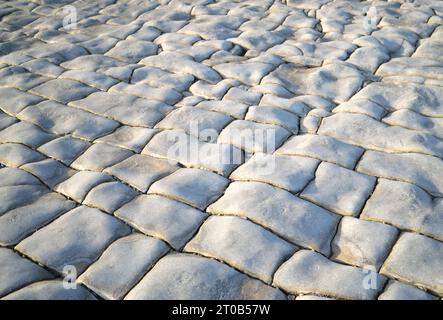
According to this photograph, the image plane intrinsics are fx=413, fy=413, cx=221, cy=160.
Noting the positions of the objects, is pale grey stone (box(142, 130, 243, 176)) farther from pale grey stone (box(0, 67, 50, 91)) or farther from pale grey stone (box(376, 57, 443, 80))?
pale grey stone (box(376, 57, 443, 80))

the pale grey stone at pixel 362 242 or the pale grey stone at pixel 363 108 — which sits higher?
the pale grey stone at pixel 363 108

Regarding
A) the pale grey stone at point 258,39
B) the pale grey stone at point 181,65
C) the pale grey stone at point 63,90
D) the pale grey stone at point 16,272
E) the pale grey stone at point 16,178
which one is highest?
the pale grey stone at point 258,39

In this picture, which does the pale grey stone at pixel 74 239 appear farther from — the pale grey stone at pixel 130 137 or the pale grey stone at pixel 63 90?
the pale grey stone at pixel 63 90

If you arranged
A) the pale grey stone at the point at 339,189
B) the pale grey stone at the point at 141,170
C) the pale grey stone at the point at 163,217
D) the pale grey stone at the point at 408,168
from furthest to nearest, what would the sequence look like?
the pale grey stone at the point at 141,170 → the pale grey stone at the point at 408,168 → the pale grey stone at the point at 339,189 → the pale grey stone at the point at 163,217

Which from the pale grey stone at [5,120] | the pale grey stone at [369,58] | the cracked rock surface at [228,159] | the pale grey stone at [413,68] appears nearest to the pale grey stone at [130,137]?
the cracked rock surface at [228,159]

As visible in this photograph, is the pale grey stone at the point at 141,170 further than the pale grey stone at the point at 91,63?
No

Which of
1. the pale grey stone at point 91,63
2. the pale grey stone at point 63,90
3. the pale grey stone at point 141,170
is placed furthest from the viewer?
the pale grey stone at point 91,63

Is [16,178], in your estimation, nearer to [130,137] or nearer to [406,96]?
[130,137]
